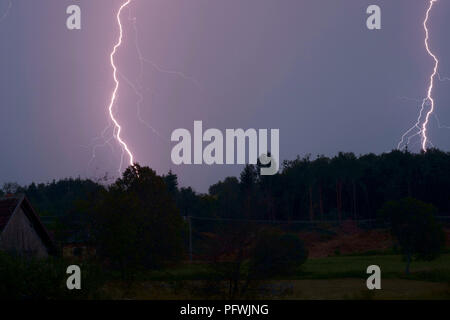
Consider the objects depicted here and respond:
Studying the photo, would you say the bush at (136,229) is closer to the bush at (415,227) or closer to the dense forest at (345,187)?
the bush at (415,227)

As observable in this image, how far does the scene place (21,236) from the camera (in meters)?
16.8

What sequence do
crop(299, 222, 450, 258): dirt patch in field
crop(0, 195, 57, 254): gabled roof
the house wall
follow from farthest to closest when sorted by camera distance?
crop(299, 222, 450, 258): dirt patch in field → crop(0, 195, 57, 254): gabled roof → the house wall

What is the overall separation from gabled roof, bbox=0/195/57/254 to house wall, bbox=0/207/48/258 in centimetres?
15

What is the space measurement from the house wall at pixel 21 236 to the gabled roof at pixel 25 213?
0.50ft

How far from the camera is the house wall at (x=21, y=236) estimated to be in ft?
51.8

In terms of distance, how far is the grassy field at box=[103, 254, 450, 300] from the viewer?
447 inches

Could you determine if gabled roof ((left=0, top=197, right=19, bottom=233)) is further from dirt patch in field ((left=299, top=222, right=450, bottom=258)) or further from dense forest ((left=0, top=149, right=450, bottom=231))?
→ dense forest ((left=0, top=149, right=450, bottom=231))

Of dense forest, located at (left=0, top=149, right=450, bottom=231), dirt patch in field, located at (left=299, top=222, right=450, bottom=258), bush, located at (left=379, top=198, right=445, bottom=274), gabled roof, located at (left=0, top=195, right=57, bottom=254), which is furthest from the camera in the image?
dense forest, located at (left=0, top=149, right=450, bottom=231)

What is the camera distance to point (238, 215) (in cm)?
1089

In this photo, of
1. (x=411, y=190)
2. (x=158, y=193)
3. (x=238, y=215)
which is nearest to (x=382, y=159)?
(x=411, y=190)

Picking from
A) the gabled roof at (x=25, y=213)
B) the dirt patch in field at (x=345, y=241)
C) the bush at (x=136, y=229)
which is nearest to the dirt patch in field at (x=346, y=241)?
the dirt patch in field at (x=345, y=241)

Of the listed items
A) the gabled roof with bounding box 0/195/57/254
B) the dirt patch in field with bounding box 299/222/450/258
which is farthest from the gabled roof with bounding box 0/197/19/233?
the dirt patch in field with bounding box 299/222/450/258
